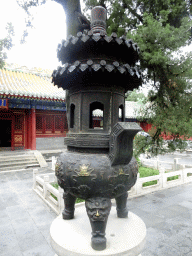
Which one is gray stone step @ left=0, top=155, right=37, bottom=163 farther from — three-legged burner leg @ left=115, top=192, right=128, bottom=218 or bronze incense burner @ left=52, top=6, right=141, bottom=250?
three-legged burner leg @ left=115, top=192, right=128, bottom=218

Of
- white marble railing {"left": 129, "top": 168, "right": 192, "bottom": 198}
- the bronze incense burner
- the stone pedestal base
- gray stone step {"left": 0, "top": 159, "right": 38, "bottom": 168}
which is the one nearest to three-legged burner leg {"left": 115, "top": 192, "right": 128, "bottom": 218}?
the stone pedestal base

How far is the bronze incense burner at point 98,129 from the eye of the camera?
5.94 ft

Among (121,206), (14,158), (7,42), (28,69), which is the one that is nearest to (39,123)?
(14,158)

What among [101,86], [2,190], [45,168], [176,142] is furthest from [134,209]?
[45,168]

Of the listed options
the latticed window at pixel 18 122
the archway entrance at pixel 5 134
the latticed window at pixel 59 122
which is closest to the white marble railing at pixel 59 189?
the latticed window at pixel 18 122

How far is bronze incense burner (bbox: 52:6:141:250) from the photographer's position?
1810 millimetres

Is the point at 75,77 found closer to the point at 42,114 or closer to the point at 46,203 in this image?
the point at 46,203

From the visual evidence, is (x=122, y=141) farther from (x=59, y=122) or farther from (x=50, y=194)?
(x=59, y=122)

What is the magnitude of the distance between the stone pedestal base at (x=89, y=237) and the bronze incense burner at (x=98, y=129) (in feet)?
0.51

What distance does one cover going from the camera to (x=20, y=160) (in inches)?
372

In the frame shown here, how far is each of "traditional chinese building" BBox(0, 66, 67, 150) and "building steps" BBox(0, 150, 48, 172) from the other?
0.96m

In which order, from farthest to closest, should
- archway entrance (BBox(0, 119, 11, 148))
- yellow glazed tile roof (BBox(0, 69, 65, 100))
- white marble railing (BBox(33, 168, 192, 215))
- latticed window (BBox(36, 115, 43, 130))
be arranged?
archway entrance (BBox(0, 119, 11, 148)) < latticed window (BBox(36, 115, 43, 130)) < yellow glazed tile roof (BBox(0, 69, 65, 100)) < white marble railing (BBox(33, 168, 192, 215))

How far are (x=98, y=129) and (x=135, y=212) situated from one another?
2.94 meters

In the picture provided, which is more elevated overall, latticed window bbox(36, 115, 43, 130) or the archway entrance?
latticed window bbox(36, 115, 43, 130)
